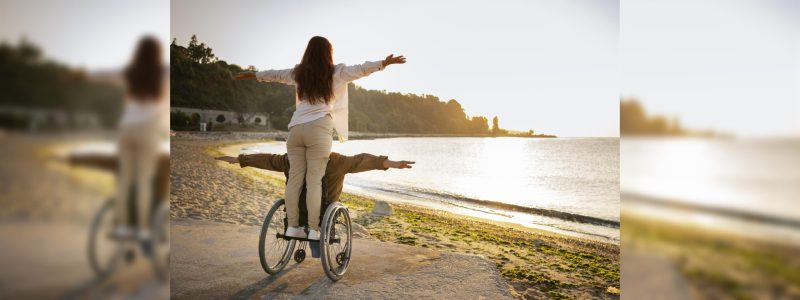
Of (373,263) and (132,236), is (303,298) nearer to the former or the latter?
(373,263)

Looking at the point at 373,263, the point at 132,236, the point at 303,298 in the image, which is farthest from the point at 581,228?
the point at 132,236

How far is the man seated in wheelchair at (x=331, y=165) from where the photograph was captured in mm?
2787

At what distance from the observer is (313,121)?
108 inches

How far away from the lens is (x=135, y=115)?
0.72 metres

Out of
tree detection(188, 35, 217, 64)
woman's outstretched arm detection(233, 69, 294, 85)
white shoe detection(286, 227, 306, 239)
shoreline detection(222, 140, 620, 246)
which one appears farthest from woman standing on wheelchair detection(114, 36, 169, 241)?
tree detection(188, 35, 217, 64)

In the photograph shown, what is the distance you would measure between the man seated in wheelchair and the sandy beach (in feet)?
3.57

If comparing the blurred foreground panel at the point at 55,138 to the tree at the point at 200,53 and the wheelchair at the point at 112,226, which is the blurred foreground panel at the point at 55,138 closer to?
the wheelchair at the point at 112,226

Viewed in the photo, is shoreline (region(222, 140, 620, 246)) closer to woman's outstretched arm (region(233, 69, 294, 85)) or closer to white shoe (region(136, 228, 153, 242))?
woman's outstretched arm (region(233, 69, 294, 85))

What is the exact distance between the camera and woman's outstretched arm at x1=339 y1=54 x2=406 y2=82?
2.66 meters

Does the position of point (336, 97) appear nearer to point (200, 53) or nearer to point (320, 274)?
point (320, 274)

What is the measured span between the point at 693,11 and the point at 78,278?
1869 mm

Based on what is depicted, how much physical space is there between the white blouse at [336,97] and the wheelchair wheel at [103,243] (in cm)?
201

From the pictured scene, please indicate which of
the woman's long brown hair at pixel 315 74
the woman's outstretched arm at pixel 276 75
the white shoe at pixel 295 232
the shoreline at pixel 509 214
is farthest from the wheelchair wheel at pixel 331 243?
the shoreline at pixel 509 214

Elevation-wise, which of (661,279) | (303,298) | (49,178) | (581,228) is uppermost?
(49,178)
